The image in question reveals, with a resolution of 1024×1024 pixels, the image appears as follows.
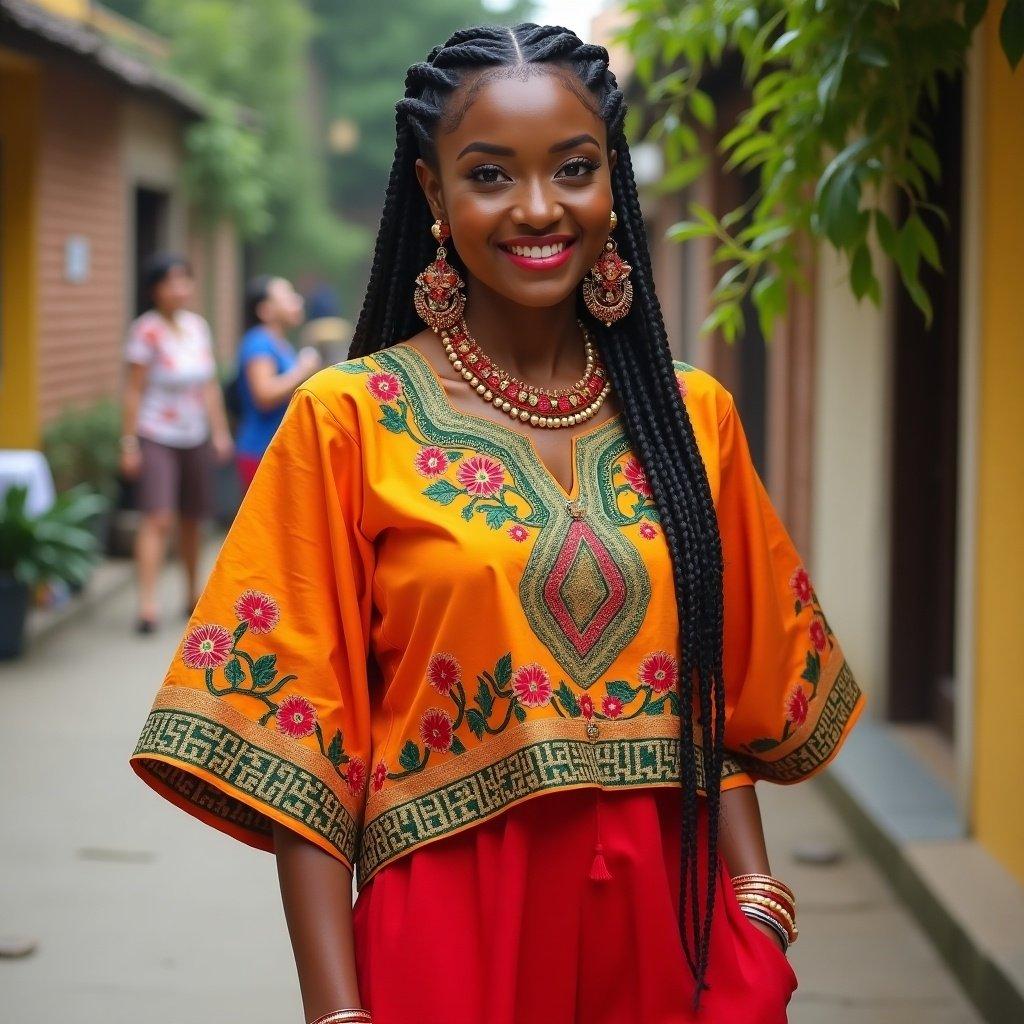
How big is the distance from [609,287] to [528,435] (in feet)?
0.82

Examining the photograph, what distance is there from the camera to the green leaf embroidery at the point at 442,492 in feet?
7.13

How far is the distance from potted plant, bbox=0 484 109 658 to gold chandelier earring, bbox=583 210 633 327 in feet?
21.7

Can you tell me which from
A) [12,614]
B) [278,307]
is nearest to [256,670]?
[12,614]

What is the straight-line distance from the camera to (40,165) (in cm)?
1119

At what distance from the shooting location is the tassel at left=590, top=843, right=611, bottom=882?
214 centimetres

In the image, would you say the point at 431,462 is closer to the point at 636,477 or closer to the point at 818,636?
the point at 636,477

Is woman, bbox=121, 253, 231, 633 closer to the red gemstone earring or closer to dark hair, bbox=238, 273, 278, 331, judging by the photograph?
dark hair, bbox=238, 273, 278, 331

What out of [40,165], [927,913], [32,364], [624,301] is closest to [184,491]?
[32,364]

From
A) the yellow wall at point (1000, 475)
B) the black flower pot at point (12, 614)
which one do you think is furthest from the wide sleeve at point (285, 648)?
the black flower pot at point (12, 614)

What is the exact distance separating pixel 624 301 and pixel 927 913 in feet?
9.60

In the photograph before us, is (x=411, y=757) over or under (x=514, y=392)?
under

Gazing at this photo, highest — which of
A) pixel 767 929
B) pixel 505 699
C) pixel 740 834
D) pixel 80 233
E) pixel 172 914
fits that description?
pixel 80 233

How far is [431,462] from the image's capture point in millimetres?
2213

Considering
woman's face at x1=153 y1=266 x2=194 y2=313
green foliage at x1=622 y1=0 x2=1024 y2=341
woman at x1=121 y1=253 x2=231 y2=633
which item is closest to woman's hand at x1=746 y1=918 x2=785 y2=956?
green foliage at x1=622 y1=0 x2=1024 y2=341
